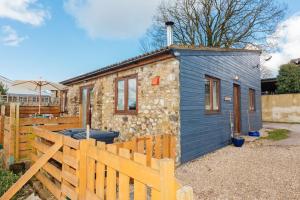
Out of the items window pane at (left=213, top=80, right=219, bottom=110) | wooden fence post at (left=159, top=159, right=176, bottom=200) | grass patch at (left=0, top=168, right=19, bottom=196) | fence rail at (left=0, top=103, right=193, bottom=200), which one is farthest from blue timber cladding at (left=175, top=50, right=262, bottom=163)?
wooden fence post at (left=159, top=159, right=176, bottom=200)

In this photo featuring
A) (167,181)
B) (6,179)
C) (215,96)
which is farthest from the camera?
(215,96)

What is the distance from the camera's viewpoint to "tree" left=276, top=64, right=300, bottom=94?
2014 cm

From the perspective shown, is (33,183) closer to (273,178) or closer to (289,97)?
(273,178)

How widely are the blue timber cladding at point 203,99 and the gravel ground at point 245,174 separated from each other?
54 cm

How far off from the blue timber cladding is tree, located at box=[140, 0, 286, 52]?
749cm

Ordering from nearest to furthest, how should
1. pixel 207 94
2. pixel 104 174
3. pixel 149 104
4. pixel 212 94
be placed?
pixel 104 174
pixel 149 104
pixel 207 94
pixel 212 94

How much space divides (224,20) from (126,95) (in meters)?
13.4

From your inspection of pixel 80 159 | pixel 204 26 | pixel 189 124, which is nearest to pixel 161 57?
pixel 189 124

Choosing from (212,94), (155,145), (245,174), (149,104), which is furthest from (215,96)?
(155,145)

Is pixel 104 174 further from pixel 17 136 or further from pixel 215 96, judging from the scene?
pixel 215 96

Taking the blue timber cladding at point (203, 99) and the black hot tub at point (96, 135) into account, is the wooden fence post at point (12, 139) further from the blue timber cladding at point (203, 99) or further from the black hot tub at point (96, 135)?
the blue timber cladding at point (203, 99)

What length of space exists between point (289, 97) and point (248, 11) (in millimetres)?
7886

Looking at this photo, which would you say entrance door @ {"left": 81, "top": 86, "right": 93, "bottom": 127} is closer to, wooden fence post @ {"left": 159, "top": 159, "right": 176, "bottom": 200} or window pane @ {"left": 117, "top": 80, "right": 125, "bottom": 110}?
window pane @ {"left": 117, "top": 80, "right": 125, "bottom": 110}

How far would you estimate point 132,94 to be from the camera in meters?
8.56
